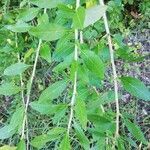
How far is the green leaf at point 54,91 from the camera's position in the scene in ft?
2.95

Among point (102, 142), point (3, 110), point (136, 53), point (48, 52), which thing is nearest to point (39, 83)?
point (3, 110)

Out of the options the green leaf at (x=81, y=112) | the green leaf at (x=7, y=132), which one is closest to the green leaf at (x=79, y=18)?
the green leaf at (x=81, y=112)

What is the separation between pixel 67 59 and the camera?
91 centimetres

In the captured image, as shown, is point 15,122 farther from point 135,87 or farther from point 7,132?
point 135,87

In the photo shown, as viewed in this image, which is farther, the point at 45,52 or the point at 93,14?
the point at 45,52

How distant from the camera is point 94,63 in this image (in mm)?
834

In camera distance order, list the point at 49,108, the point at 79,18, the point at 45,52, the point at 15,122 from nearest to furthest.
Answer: the point at 79,18
the point at 49,108
the point at 15,122
the point at 45,52

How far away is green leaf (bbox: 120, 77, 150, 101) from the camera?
0.92 meters

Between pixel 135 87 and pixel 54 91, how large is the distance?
0.18 metres

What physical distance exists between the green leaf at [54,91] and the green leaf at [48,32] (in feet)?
0.36

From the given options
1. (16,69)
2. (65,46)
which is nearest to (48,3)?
(65,46)

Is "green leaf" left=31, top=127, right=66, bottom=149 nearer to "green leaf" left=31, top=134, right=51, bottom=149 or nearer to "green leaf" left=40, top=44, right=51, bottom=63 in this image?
"green leaf" left=31, top=134, right=51, bottom=149

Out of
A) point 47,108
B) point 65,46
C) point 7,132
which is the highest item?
point 65,46

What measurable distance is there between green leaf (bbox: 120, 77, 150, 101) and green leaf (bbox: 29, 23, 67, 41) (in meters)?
0.18
